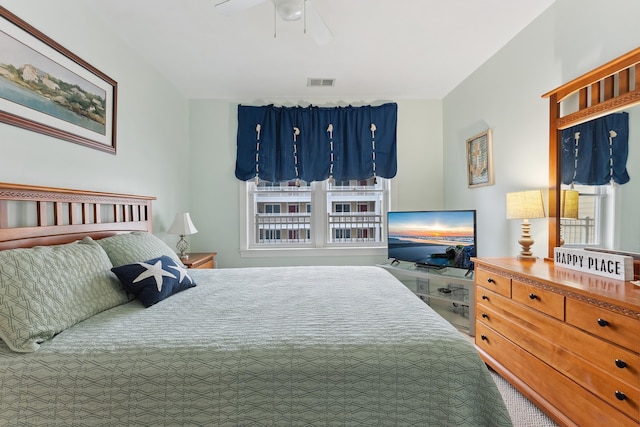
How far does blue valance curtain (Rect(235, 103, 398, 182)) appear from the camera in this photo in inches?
145

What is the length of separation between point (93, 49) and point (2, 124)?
3.14 feet

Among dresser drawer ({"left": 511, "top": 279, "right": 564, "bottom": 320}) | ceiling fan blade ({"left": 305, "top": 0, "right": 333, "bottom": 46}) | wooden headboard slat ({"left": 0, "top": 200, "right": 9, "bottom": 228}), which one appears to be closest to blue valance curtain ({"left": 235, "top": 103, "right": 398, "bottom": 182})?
ceiling fan blade ({"left": 305, "top": 0, "right": 333, "bottom": 46})

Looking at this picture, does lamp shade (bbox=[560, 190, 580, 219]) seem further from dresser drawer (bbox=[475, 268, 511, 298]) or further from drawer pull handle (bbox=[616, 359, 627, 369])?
drawer pull handle (bbox=[616, 359, 627, 369])

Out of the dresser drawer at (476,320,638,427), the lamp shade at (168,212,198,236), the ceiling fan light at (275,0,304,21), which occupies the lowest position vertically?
the dresser drawer at (476,320,638,427)

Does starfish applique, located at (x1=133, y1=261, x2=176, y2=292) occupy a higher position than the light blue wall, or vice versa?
the light blue wall

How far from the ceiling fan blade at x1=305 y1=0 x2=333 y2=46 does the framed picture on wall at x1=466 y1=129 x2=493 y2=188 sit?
182 centimetres

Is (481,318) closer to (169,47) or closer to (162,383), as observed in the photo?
(162,383)

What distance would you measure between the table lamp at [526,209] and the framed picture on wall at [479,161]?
755 mm

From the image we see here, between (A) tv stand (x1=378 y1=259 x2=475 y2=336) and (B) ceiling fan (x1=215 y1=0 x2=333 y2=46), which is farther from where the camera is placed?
(A) tv stand (x1=378 y1=259 x2=475 y2=336)

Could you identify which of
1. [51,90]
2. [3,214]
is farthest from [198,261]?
[51,90]

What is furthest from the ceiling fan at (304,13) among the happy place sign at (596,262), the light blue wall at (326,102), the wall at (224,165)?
the happy place sign at (596,262)

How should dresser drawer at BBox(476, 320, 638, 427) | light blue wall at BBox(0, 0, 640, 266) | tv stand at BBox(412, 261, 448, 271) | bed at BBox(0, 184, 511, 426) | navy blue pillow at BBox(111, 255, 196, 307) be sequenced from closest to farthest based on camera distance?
bed at BBox(0, 184, 511, 426) < dresser drawer at BBox(476, 320, 638, 427) < navy blue pillow at BBox(111, 255, 196, 307) < light blue wall at BBox(0, 0, 640, 266) < tv stand at BBox(412, 261, 448, 271)

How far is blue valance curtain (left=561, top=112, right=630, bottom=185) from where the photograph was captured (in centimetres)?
160

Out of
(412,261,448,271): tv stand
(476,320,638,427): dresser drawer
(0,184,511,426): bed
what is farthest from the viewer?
(412,261,448,271): tv stand
